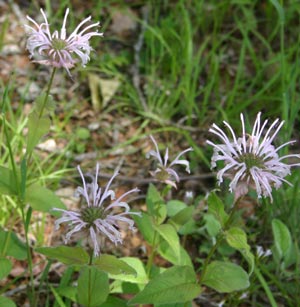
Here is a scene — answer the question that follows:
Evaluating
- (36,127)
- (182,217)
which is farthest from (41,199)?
(182,217)

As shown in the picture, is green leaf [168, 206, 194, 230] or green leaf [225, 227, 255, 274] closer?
green leaf [225, 227, 255, 274]

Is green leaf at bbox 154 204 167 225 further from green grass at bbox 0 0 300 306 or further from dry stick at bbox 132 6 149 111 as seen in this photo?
dry stick at bbox 132 6 149 111

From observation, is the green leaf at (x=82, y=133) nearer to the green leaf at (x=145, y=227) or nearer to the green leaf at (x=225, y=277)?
the green leaf at (x=145, y=227)

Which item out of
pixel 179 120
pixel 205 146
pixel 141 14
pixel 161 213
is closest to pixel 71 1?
pixel 141 14

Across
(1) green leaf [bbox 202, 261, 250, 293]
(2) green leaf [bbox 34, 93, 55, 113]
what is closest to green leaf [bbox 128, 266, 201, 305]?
(1) green leaf [bbox 202, 261, 250, 293]

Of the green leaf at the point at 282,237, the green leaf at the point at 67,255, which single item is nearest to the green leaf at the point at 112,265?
the green leaf at the point at 67,255

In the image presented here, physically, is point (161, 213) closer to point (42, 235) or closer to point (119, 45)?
point (42, 235)
